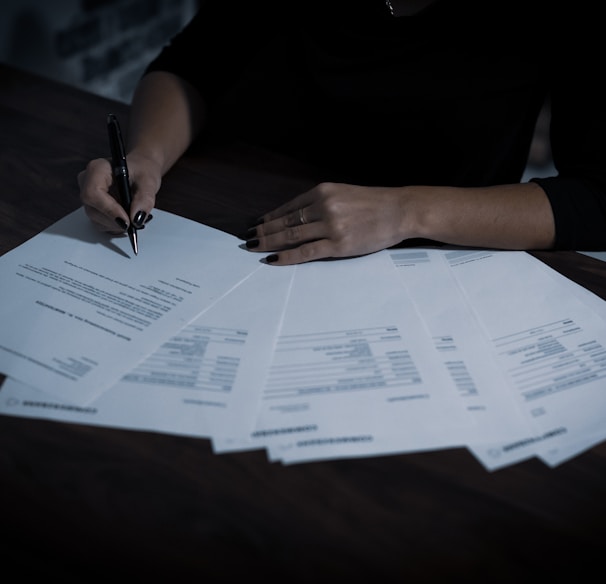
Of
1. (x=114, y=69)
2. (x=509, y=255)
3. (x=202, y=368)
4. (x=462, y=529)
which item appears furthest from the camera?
(x=114, y=69)

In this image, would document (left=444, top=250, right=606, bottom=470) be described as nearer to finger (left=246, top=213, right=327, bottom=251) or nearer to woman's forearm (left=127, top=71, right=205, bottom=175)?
finger (left=246, top=213, right=327, bottom=251)

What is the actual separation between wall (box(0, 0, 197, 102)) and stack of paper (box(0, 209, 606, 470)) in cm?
104

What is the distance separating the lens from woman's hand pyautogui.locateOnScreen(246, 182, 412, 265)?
3.03 ft

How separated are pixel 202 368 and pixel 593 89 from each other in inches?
28.2


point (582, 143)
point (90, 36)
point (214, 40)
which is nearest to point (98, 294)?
point (214, 40)

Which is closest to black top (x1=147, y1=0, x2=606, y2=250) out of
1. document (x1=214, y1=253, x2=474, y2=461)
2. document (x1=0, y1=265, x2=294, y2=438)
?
document (x1=214, y1=253, x2=474, y2=461)

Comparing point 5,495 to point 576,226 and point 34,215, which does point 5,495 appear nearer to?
point 34,215

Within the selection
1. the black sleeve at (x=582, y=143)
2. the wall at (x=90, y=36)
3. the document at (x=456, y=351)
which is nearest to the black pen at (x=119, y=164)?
the document at (x=456, y=351)

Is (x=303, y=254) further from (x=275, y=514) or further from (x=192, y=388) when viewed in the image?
(x=275, y=514)

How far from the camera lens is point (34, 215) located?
1005mm

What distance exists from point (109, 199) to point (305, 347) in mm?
374

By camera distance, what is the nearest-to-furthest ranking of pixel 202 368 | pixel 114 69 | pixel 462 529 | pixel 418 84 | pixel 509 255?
pixel 462 529 → pixel 202 368 → pixel 509 255 → pixel 418 84 → pixel 114 69

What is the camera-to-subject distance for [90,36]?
1.98 meters

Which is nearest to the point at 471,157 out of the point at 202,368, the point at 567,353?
the point at 567,353
